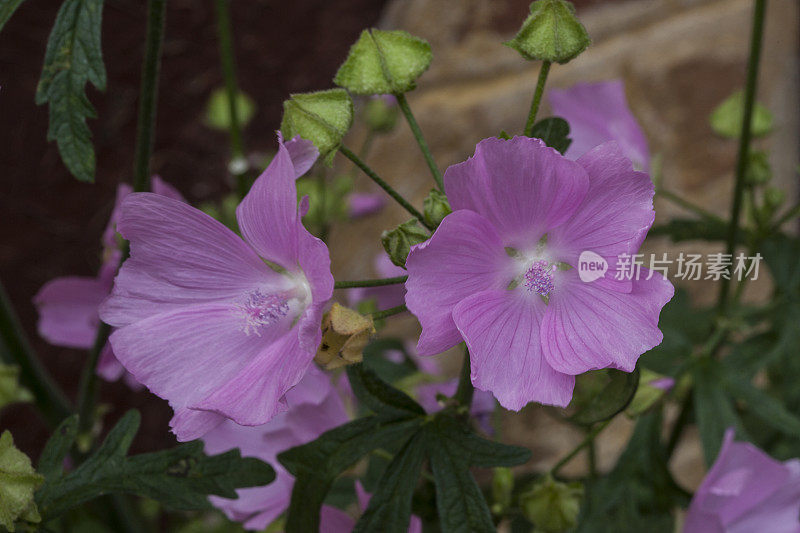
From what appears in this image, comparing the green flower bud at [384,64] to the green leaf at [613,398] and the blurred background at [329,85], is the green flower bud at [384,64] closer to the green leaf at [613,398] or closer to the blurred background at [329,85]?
the green leaf at [613,398]

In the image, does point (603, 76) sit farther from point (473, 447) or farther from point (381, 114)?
point (473, 447)

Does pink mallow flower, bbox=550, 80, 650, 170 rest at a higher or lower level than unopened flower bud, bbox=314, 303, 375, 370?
higher

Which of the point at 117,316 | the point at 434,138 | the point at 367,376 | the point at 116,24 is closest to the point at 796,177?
the point at 434,138

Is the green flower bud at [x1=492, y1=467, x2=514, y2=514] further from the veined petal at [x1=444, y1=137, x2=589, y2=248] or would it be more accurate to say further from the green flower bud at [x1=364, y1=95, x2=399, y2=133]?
the green flower bud at [x1=364, y1=95, x2=399, y2=133]

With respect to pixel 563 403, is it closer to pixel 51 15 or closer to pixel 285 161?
pixel 285 161

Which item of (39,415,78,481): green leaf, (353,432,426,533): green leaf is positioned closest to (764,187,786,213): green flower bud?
(353,432,426,533): green leaf

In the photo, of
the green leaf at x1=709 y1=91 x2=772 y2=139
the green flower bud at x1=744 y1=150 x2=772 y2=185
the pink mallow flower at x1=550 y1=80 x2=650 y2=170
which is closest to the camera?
the pink mallow flower at x1=550 y1=80 x2=650 y2=170

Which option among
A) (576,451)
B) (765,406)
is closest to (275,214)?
(576,451)
